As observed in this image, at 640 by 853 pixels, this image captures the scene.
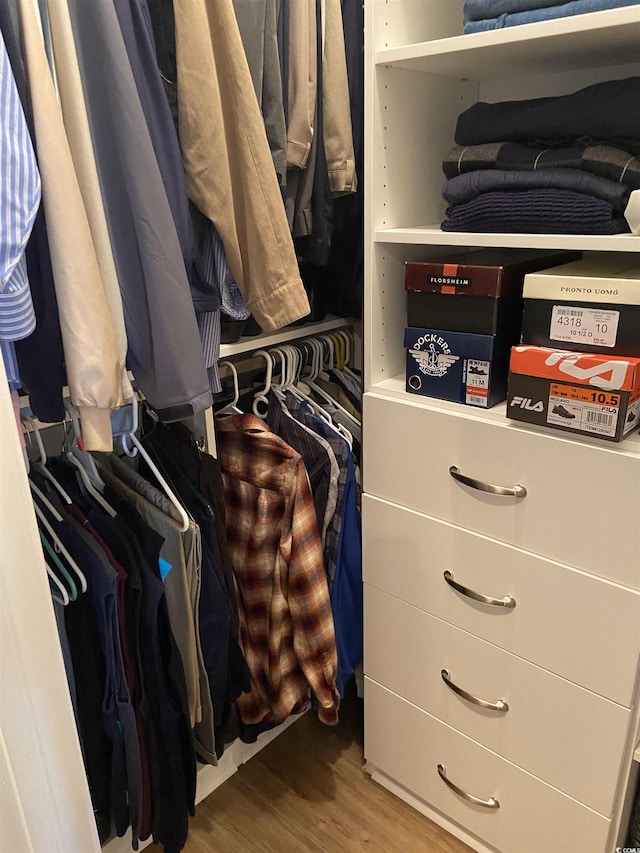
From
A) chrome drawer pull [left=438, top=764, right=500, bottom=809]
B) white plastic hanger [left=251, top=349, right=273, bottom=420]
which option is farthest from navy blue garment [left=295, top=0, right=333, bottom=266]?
chrome drawer pull [left=438, top=764, right=500, bottom=809]

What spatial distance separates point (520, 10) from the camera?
3.24ft

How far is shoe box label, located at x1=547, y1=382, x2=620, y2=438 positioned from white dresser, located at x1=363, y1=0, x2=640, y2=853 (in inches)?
1.3

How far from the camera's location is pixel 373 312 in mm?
1273

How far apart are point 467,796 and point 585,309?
1.05m

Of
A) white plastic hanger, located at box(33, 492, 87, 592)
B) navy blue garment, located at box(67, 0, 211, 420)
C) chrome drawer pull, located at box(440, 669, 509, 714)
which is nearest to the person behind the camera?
navy blue garment, located at box(67, 0, 211, 420)

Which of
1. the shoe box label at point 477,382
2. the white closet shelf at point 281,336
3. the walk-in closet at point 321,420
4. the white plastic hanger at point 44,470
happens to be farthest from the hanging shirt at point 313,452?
the white plastic hanger at point 44,470

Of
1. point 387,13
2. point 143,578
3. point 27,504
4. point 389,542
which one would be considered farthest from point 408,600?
point 387,13

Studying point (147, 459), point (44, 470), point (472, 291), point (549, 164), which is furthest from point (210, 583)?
point (549, 164)

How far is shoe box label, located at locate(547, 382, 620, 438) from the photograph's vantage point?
0.98 m

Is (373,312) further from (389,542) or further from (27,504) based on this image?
(27,504)

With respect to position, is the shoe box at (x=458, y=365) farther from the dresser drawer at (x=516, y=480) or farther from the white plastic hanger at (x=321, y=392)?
the white plastic hanger at (x=321, y=392)

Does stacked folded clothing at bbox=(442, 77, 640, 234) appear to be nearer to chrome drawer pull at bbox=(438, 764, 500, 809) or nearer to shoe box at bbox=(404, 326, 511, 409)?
shoe box at bbox=(404, 326, 511, 409)

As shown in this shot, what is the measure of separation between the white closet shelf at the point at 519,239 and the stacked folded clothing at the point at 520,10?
305 mm

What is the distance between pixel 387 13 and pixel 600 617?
1.08m
